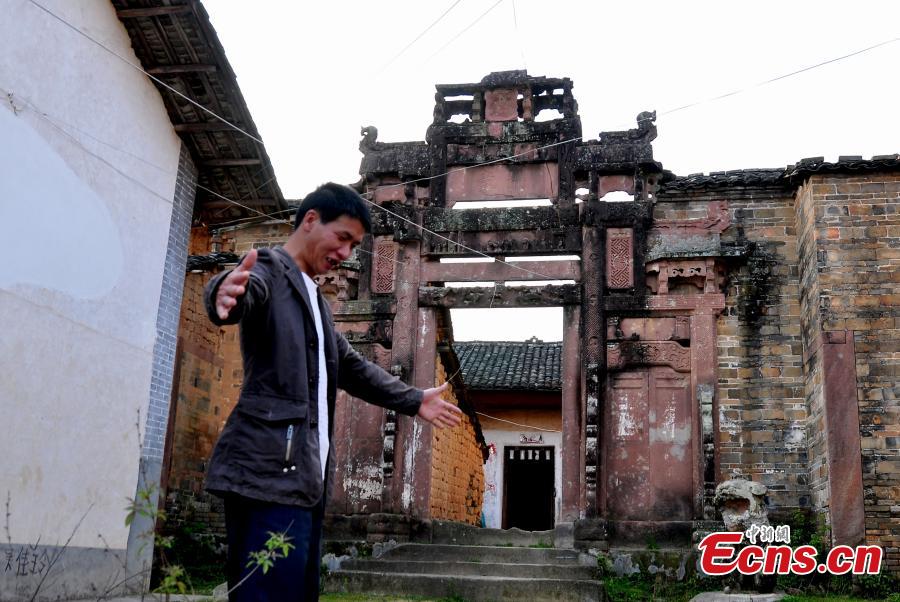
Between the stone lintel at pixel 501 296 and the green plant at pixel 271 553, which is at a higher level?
the stone lintel at pixel 501 296

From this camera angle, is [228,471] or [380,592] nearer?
[228,471]

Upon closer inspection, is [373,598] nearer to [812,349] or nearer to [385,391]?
[812,349]

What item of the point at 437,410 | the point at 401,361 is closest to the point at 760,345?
the point at 401,361

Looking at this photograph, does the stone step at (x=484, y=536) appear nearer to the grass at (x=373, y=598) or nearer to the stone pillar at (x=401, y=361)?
the stone pillar at (x=401, y=361)

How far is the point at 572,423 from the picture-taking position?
39.9 feet

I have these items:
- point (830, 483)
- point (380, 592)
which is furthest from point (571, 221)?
point (380, 592)

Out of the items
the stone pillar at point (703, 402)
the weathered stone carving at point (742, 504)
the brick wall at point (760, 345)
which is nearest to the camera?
the weathered stone carving at point (742, 504)

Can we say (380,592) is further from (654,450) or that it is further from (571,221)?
(571,221)

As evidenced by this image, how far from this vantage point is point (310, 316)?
9.71 ft

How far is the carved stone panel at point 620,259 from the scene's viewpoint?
12.4 m

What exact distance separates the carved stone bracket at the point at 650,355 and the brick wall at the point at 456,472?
2.65 m

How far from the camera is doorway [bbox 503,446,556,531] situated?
22.7m

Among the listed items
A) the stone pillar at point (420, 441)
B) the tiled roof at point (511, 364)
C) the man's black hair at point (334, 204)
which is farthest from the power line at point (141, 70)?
the tiled roof at point (511, 364)

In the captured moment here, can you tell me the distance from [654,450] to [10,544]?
Result: 813 cm
